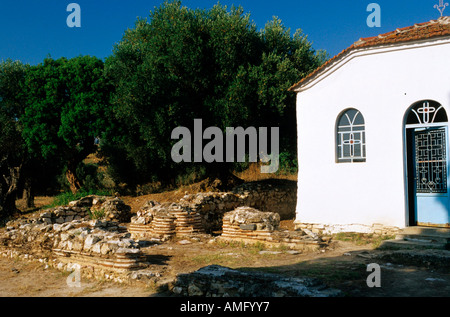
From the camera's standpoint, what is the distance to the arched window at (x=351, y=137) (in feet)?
35.9

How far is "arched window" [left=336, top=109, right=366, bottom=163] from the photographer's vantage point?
10.9 meters

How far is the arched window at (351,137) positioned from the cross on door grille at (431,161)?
138 cm

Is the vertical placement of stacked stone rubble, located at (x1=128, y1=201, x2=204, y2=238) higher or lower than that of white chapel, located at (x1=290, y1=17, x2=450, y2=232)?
lower

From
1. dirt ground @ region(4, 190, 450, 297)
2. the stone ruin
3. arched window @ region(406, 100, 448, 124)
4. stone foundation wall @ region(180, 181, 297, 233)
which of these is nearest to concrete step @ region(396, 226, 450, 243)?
dirt ground @ region(4, 190, 450, 297)

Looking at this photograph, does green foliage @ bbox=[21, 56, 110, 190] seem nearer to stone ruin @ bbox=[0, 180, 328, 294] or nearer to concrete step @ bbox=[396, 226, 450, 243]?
stone ruin @ bbox=[0, 180, 328, 294]

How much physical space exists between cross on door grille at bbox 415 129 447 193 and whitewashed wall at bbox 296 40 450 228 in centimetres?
46

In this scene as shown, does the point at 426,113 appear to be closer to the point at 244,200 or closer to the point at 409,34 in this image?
the point at 409,34

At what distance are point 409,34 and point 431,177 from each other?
3805 millimetres

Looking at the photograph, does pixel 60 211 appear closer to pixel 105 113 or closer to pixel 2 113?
pixel 105 113

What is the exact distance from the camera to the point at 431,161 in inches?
391

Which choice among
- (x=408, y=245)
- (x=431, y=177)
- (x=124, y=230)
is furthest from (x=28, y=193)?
(x=431, y=177)

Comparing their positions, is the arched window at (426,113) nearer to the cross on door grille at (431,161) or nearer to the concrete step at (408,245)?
the cross on door grille at (431,161)

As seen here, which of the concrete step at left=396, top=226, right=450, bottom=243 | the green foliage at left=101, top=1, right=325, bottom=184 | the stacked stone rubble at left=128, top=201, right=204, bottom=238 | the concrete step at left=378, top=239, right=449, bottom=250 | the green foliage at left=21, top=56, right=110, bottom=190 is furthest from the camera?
the green foliage at left=21, top=56, right=110, bottom=190
